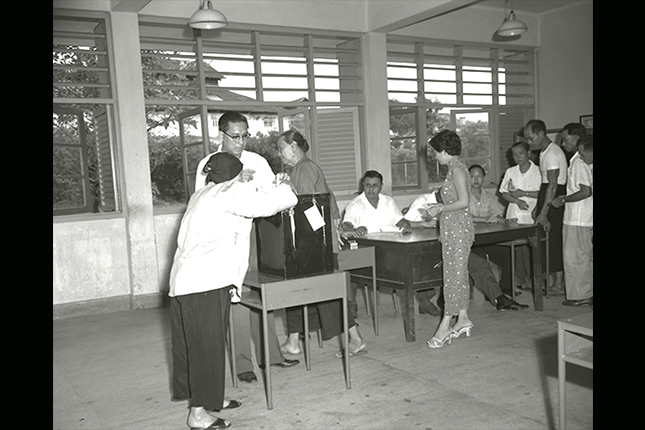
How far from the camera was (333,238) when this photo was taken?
4.79m

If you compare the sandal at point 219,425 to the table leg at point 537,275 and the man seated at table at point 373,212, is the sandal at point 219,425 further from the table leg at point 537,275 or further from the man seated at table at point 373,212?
the table leg at point 537,275

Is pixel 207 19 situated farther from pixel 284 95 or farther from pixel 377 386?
pixel 377 386

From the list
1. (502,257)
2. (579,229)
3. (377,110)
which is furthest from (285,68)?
(579,229)

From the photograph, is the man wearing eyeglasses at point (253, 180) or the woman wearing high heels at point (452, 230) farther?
the woman wearing high heels at point (452, 230)

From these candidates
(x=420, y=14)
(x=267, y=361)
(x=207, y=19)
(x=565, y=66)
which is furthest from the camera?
(x=565, y=66)

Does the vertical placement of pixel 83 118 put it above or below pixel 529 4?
below

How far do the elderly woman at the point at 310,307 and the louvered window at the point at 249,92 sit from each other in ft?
9.46

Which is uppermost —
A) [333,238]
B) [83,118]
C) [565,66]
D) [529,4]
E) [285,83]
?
[529,4]

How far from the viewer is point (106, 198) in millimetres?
6969

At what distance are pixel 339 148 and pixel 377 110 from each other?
75 centimetres

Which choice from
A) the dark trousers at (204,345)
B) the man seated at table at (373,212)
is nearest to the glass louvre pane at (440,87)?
the man seated at table at (373,212)

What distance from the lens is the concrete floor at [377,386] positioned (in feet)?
10.9
